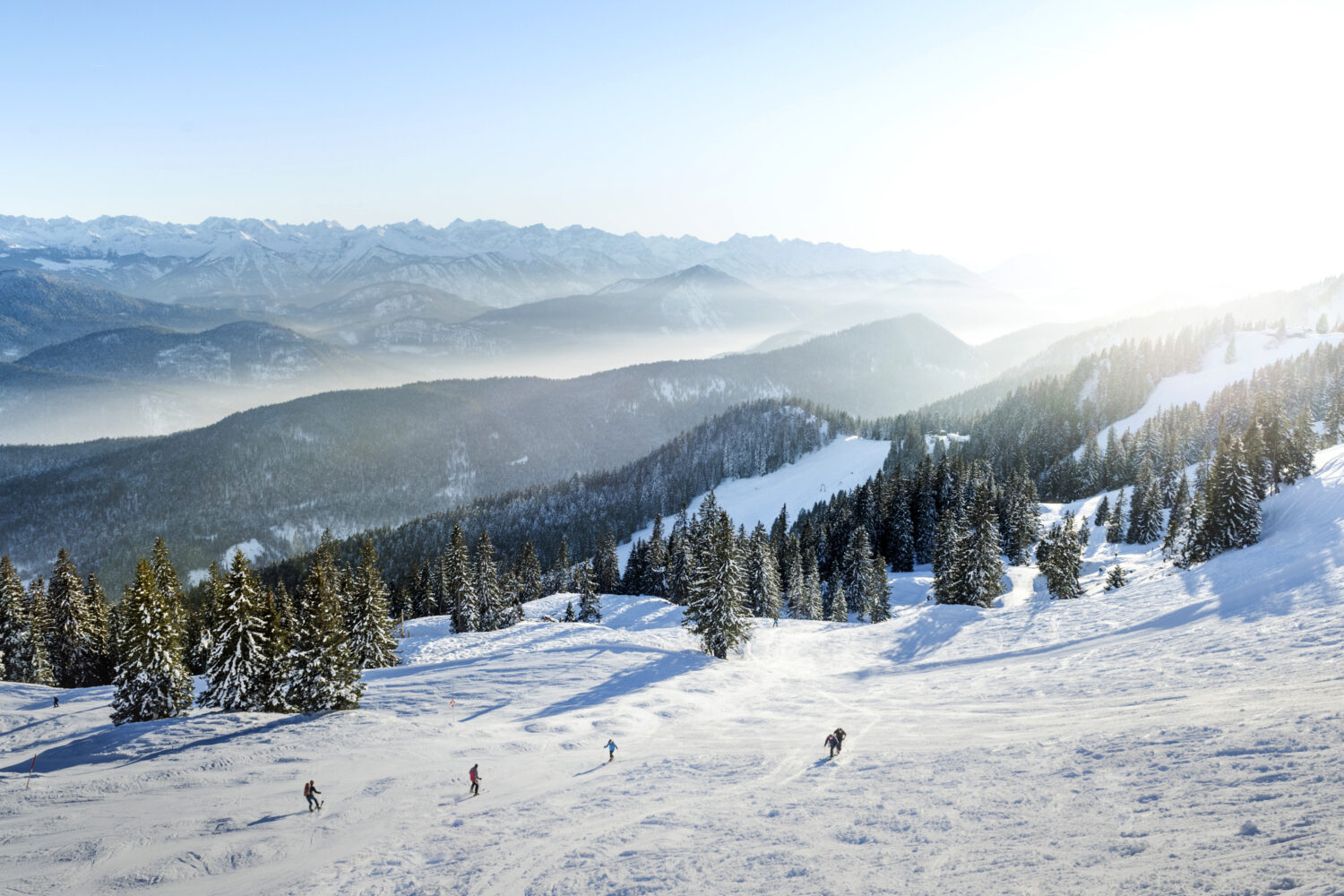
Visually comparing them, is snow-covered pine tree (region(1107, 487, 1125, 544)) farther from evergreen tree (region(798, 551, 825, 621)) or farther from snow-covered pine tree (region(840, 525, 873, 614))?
evergreen tree (region(798, 551, 825, 621))

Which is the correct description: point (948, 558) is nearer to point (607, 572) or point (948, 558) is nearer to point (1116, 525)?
point (1116, 525)

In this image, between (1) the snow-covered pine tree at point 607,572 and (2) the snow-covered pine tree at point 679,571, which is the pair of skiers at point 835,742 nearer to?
(2) the snow-covered pine tree at point 679,571

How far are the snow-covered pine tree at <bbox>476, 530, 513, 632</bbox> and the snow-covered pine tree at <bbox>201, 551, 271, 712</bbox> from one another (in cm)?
3187

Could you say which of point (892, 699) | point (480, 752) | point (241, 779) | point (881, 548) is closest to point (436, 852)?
point (480, 752)

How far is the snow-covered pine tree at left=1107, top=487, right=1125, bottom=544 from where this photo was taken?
8919 cm

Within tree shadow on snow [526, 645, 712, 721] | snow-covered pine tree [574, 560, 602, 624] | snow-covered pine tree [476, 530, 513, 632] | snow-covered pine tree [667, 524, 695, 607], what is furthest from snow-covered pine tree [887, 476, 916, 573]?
snow-covered pine tree [476, 530, 513, 632]

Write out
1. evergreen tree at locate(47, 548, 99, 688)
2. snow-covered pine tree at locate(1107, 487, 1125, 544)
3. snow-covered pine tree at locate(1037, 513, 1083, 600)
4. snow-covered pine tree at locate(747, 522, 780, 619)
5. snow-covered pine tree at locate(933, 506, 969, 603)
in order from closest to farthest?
1. evergreen tree at locate(47, 548, 99, 688)
2. snow-covered pine tree at locate(1037, 513, 1083, 600)
3. snow-covered pine tree at locate(933, 506, 969, 603)
4. snow-covered pine tree at locate(747, 522, 780, 619)
5. snow-covered pine tree at locate(1107, 487, 1125, 544)

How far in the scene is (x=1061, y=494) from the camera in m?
132

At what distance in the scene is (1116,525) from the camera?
90.0 meters

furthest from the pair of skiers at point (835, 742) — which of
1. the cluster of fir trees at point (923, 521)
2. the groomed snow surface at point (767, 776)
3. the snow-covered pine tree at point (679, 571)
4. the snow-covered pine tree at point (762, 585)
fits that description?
the snow-covered pine tree at point (679, 571)

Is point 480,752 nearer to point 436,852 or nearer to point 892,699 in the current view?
point 436,852

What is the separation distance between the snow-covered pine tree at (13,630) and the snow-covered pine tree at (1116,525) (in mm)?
124109

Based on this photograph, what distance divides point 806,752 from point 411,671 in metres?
30.5

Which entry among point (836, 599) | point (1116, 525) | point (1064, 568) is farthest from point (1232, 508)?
point (836, 599)
